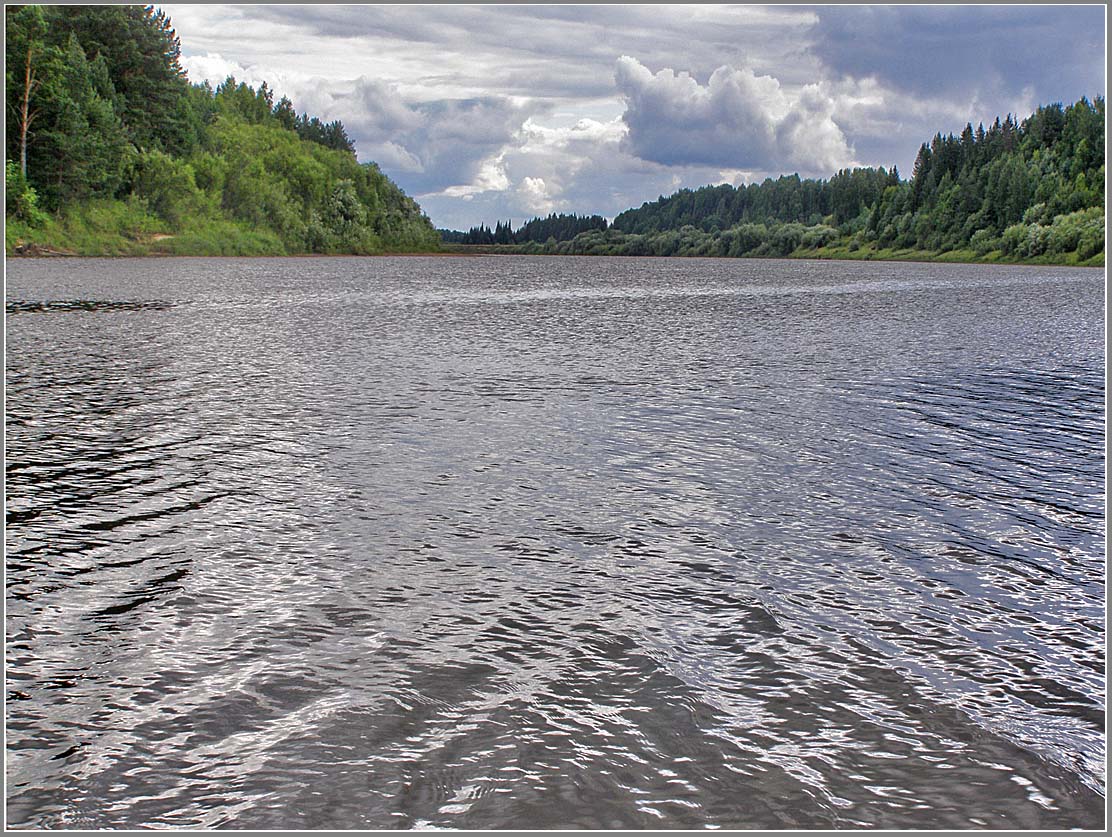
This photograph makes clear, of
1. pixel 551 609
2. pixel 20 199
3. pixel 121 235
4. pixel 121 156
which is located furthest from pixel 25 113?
pixel 551 609

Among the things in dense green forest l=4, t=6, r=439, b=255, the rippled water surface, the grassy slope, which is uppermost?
dense green forest l=4, t=6, r=439, b=255

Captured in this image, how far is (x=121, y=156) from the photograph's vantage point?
397 feet

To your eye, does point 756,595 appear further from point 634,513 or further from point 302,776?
point 302,776

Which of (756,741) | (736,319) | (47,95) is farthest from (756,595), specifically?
(47,95)

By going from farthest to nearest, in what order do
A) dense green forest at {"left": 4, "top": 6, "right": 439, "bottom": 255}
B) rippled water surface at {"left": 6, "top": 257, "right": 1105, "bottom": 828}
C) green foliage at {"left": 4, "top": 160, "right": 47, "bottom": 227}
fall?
dense green forest at {"left": 4, "top": 6, "right": 439, "bottom": 255} < green foliage at {"left": 4, "top": 160, "right": 47, "bottom": 227} < rippled water surface at {"left": 6, "top": 257, "right": 1105, "bottom": 828}

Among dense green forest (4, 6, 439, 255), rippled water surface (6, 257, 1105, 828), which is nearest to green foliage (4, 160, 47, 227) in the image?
dense green forest (4, 6, 439, 255)

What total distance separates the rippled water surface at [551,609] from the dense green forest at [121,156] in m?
88.1

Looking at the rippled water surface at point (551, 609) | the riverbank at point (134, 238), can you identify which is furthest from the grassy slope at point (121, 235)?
the rippled water surface at point (551, 609)

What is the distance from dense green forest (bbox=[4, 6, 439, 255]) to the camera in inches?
3971

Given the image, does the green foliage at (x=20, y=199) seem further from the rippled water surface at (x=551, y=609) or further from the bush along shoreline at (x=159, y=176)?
the rippled water surface at (x=551, y=609)

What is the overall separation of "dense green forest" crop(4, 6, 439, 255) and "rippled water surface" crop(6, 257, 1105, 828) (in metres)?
88.1

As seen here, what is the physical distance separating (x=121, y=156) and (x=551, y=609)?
422 feet

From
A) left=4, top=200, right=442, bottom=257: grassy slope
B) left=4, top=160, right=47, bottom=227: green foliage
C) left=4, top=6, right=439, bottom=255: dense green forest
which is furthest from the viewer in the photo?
left=4, top=200, right=442, bottom=257: grassy slope

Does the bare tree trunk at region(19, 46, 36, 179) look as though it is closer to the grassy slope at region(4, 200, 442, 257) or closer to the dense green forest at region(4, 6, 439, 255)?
the dense green forest at region(4, 6, 439, 255)
